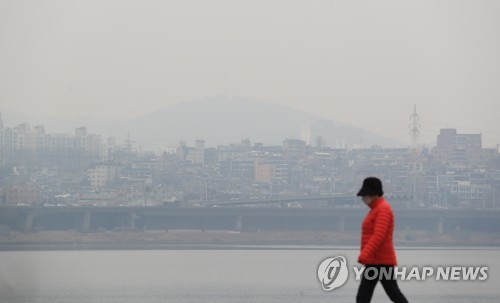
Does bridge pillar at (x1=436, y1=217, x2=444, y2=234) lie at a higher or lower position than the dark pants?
lower

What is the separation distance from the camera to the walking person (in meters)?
11.1

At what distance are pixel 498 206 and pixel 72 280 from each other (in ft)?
231

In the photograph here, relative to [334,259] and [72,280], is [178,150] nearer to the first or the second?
[72,280]

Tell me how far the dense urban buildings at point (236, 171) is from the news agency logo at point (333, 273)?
73815 millimetres

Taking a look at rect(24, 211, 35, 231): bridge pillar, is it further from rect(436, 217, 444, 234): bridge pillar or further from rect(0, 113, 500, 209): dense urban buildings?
rect(436, 217, 444, 234): bridge pillar

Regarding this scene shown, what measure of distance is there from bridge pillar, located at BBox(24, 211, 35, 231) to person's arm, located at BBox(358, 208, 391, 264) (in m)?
60.6

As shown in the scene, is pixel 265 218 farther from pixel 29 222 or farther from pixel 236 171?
pixel 236 171

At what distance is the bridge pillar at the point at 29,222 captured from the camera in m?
71.9

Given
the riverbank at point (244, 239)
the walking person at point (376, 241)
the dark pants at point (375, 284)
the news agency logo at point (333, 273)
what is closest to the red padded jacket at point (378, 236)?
the walking person at point (376, 241)

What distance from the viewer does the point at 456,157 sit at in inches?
5463

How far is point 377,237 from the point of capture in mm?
11047

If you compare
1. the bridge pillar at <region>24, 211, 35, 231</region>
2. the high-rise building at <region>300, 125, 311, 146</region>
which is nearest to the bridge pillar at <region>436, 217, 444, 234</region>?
the bridge pillar at <region>24, 211, 35, 231</region>


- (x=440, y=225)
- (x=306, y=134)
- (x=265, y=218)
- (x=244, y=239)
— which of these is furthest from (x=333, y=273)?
(x=306, y=134)

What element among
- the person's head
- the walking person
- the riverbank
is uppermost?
the person's head
